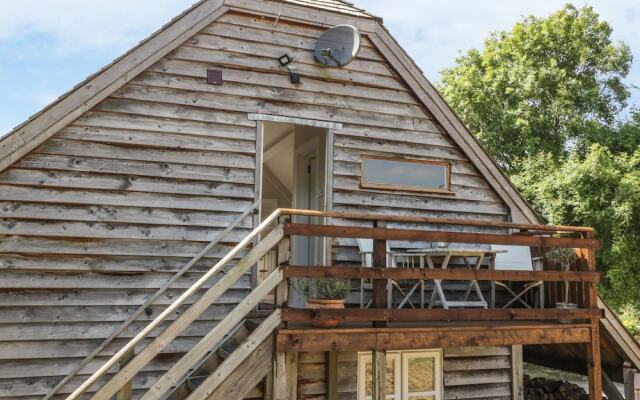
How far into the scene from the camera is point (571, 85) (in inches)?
864

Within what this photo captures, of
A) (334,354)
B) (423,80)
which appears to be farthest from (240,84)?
(334,354)

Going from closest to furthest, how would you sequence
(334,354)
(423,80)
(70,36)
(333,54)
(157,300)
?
1. (157,300)
2. (334,354)
3. (333,54)
4. (423,80)
5. (70,36)

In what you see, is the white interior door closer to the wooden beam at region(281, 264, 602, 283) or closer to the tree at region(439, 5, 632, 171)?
the wooden beam at region(281, 264, 602, 283)

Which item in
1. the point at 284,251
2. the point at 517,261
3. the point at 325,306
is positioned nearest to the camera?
the point at 284,251

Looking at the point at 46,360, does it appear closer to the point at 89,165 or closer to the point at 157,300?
the point at 157,300

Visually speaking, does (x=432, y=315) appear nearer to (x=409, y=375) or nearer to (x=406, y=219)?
(x=406, y=219)

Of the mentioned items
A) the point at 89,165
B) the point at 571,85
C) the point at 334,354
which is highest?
the point at 571,85

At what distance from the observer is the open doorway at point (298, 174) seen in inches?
296

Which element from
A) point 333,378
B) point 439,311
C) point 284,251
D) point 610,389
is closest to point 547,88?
point 610,389

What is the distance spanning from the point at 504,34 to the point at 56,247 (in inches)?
909

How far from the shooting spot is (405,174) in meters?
7.53

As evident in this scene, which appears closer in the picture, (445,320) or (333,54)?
(445,320)

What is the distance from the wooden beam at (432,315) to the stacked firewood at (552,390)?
2.62 m

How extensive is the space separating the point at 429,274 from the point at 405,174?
2012 millimetres
